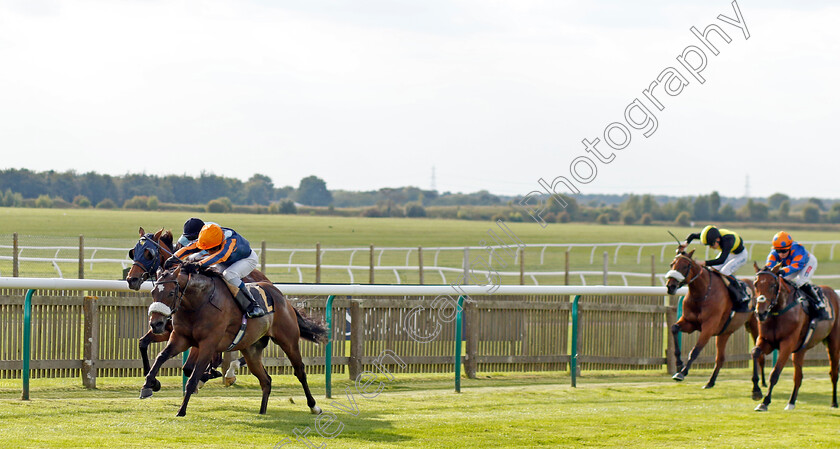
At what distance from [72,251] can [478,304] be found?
11453 millimetres

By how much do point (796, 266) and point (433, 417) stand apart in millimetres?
4675

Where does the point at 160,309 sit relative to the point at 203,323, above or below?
above

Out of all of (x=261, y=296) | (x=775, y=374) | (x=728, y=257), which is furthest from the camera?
(x=728, y=257)

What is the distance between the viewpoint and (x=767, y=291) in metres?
9.52

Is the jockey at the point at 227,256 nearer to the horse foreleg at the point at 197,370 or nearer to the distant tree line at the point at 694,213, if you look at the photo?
the horse foreleg at the point at 197,370

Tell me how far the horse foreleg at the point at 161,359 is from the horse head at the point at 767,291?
5498mm

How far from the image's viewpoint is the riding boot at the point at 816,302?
10.0m

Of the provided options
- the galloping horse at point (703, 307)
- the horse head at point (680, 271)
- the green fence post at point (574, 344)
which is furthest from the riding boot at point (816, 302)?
the green fence post at point (574, 344)

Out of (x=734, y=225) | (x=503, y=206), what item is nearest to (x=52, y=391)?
(x=503, y=206)

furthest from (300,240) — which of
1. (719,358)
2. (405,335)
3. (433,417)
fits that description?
(433,417)

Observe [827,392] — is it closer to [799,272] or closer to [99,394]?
[799,272]

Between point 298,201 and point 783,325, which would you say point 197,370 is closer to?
point 783,325

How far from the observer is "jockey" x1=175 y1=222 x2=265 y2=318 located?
7.37m

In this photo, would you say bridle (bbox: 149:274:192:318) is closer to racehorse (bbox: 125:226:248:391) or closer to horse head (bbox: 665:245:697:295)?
racehorse (bbox: 125:226:248:391)
